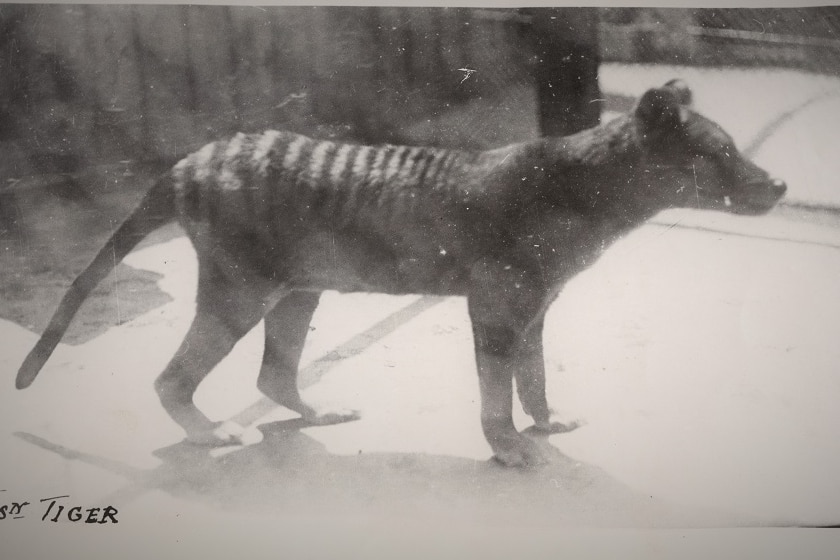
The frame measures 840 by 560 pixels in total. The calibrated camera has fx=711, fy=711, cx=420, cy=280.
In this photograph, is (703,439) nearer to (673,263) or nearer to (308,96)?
(673,263)

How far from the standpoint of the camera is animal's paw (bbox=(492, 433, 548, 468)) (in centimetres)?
168

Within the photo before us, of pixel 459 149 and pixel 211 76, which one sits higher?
pixel 211 76

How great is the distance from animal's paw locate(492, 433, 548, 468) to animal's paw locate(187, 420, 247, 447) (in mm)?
605

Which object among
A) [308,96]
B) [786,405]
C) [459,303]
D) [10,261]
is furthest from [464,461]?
[10,261]

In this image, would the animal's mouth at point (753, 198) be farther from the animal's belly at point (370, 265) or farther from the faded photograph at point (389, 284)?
the animal's belly at point (370, 265)

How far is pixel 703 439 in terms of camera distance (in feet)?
5.60

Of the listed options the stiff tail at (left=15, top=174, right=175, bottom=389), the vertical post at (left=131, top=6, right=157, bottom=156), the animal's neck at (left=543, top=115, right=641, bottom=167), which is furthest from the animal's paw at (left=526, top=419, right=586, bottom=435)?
the vertical post at (left=131, top=6, right=157, bottom=156)

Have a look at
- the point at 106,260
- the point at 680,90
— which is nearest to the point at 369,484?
the point at 106,260

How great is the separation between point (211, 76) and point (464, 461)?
3.61 feet

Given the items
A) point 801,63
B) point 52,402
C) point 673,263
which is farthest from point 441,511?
point 801,63

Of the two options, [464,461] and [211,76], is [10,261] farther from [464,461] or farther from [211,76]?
[464,461]

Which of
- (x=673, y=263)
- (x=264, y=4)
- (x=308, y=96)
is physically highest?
(x=264, y=4)

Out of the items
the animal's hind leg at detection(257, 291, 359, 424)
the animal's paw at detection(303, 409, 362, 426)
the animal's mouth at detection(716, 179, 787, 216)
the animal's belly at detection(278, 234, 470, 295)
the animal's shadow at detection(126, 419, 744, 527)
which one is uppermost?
the animal's mouth at detection(716, 179, 787, 216)

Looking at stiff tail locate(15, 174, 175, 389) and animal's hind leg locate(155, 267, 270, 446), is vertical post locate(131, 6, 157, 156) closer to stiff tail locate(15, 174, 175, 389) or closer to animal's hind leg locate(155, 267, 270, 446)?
stiff tail locate(15, 174, 175, 389)
